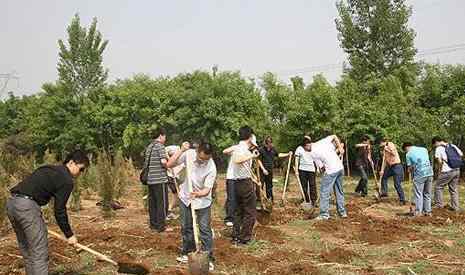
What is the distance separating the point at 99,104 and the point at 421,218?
59.0ft

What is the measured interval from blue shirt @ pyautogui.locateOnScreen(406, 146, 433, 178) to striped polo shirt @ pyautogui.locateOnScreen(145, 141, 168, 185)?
14.6 feet

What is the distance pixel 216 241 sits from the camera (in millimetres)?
6785

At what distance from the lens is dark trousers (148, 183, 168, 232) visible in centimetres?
738

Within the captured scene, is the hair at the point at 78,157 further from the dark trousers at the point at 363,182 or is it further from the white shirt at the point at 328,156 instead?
the dark trousers at the point at 363,182

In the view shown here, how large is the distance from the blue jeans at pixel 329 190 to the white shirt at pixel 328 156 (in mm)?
103

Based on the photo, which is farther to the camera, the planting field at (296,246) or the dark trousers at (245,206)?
the dark trousers at (245,206)

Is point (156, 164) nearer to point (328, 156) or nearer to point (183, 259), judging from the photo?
point (183, 259)

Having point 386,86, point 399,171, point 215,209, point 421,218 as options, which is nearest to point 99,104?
point 386,86

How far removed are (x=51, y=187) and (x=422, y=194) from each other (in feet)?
22.0

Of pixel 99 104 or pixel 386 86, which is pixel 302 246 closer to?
pixel 386 86

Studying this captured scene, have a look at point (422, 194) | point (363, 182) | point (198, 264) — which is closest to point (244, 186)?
point (198, 264)

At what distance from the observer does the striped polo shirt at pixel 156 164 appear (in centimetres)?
733

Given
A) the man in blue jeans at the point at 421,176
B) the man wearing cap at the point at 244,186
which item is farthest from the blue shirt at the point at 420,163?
the man wearing cap at the point at 244,186

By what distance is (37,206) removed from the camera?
4.51 meters
